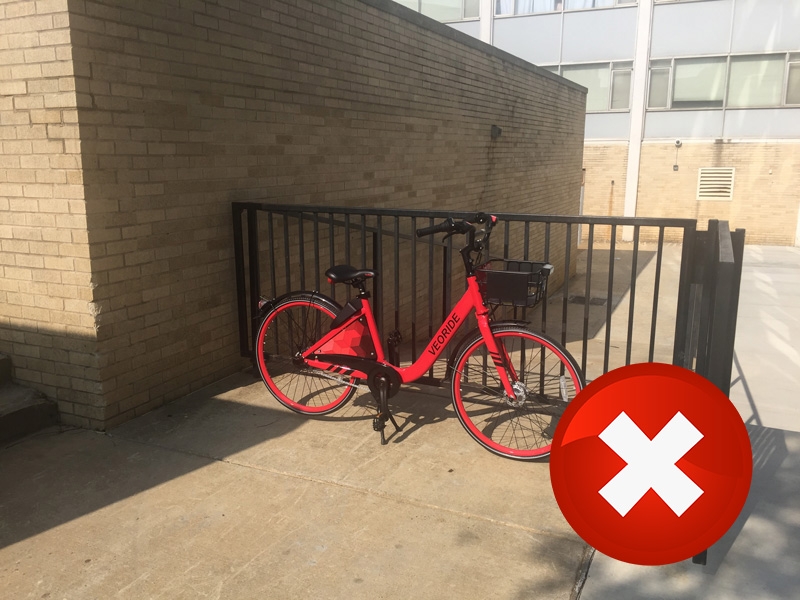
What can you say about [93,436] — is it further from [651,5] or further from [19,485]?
[651,5]

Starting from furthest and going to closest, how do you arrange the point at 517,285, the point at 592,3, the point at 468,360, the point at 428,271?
the point at 592,3, the point at 428,271, the point at 468,360, the point at 517,285

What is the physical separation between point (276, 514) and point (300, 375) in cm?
190

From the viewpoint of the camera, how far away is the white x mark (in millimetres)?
2662

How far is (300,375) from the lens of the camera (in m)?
5.11

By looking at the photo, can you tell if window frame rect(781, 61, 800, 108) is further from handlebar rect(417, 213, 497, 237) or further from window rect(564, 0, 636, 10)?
handlebar rect(417, 213, 497, 237)

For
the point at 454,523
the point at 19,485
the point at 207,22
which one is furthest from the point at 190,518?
the point at 207,22

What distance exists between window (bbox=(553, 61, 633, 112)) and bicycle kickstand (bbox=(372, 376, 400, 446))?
763 inches

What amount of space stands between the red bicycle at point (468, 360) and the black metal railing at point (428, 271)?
0.21 metres

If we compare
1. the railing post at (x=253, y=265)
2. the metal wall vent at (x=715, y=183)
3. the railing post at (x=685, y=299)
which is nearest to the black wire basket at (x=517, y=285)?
the railing post at (x=685, y=299)

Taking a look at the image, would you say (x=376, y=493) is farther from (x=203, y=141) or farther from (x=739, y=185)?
(x=739, y=185)

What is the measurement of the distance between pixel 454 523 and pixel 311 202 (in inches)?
138

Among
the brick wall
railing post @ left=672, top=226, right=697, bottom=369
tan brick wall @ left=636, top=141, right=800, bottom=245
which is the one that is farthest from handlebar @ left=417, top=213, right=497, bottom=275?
tan brick wall @ left=636, top=141, right=800, bottom=245

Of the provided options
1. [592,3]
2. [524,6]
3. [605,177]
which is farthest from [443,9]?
[605,177]

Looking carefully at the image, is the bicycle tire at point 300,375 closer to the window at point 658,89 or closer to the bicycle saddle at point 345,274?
the bicycle saddle at point 345,274
